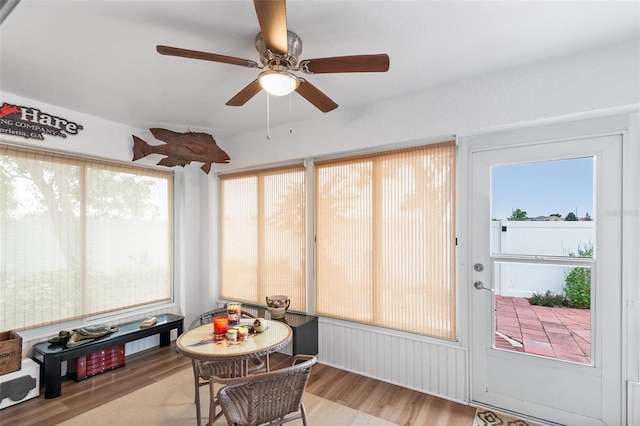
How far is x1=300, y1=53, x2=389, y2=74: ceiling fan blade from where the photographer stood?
1666mm

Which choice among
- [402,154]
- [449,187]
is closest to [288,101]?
[402,154]

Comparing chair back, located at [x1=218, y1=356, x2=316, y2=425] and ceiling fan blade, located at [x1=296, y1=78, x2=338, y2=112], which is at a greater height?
ceiling fan blade, located at [x1=296, y1=78, x2=338, y2=112]

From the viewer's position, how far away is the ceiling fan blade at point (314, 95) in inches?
78.1

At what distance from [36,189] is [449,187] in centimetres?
393

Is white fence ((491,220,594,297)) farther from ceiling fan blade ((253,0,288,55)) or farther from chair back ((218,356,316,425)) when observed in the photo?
ceiling fan blade ((253,0,288,55))

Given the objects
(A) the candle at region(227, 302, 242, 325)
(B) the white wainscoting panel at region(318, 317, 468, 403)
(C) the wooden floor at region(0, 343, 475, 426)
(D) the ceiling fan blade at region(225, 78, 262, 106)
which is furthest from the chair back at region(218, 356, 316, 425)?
(D) the ceiling fan blade at region(225, 78, 262, 106)

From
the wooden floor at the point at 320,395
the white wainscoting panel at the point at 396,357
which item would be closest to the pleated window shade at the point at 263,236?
the white wainscoting panel at the point at 396,357

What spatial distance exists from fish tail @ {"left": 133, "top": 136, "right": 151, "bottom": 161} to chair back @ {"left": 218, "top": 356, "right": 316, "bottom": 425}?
293 cm

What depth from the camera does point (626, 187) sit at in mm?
2082

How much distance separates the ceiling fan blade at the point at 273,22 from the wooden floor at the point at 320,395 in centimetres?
270

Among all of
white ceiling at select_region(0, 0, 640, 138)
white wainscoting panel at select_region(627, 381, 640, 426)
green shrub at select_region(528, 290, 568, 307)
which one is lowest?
white wainscoting panel at select_region(627, 381, 640, 426)

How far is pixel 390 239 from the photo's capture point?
9.83ft

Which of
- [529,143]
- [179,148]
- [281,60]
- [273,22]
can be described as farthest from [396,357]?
[179,148]

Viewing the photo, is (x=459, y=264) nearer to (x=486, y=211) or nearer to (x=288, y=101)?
(x=486, y=211)
